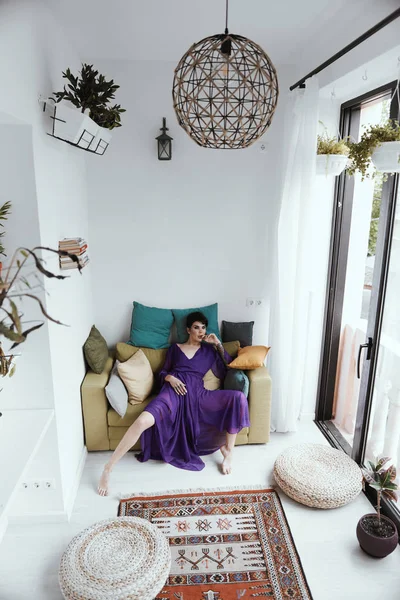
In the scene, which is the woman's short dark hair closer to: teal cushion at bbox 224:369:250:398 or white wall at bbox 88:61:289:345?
white wall at bbox 88:61:289:345

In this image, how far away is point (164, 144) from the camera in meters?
3.53

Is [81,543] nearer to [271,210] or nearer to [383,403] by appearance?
[383,403]

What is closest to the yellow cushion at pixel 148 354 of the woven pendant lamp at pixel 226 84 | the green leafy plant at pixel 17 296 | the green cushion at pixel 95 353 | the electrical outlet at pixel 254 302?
the green cushion at pixel 95 353

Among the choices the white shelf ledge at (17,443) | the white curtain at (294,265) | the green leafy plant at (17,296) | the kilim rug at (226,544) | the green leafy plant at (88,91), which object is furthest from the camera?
the white curtain at (294,265)

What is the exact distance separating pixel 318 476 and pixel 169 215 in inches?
88.9

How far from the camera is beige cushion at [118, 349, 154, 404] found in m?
3.40

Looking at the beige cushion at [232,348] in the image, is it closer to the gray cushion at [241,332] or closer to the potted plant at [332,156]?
the gray cushion at [241,332]

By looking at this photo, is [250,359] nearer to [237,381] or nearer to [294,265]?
[237,381]

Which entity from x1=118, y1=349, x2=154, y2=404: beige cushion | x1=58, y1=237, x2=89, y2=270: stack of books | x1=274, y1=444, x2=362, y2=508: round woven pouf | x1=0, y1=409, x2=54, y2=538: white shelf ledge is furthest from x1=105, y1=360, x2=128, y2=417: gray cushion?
x1=274, y1=444, x2=362, y2=508: round woven pouf

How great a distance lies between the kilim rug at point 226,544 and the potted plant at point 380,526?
40 centimetres

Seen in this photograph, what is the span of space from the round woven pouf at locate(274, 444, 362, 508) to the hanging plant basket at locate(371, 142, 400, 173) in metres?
1.92

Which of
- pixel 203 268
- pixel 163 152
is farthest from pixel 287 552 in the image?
pixel 163 152

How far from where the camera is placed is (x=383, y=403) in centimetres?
295

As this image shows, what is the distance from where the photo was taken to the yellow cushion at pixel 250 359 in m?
3.48
